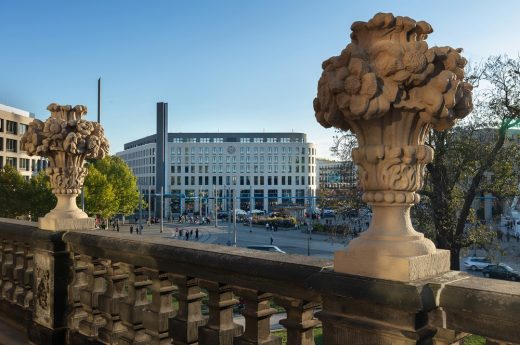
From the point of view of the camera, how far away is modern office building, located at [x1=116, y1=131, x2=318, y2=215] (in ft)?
484

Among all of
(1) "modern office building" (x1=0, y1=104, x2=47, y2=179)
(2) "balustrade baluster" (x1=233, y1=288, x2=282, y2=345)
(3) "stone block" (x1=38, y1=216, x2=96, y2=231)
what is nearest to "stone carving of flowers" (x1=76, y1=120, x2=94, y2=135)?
(3) "stone block" (x1=38, y1=216, x2=96, y2=231)

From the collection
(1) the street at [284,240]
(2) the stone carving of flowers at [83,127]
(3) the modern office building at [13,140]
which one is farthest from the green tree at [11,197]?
(2) the stone carving of flowers at [83,127]

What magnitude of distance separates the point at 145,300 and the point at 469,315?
271 cm

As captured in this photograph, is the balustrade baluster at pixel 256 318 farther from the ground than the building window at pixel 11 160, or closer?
closer

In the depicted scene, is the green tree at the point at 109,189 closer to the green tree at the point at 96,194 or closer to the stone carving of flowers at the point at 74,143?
the green tree at the point at 96,194

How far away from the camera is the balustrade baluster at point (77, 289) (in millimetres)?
5066

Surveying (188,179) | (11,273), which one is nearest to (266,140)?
(188,179)

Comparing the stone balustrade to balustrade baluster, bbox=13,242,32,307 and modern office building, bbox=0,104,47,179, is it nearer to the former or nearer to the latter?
balustrade baluster, bbox=13,242,32,307

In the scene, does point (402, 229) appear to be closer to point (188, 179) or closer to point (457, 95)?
point (457, 95)

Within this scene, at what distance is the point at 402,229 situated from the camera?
258cm

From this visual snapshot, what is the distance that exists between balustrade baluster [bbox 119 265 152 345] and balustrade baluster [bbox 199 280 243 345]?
2.85 ft

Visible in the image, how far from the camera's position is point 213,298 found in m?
3.40

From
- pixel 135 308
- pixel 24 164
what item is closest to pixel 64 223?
pixel 135 308

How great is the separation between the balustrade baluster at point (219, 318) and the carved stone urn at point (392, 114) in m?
1.00
